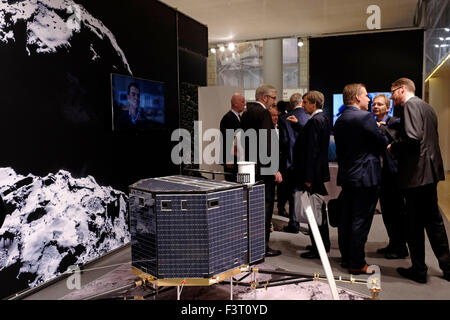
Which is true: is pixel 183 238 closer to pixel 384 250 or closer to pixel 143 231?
pixel 143 231

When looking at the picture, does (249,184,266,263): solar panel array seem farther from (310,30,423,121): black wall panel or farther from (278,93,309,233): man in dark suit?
(310,30,423,121): black wall panel

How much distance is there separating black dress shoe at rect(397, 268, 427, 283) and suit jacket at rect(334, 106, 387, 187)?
2.47 feet

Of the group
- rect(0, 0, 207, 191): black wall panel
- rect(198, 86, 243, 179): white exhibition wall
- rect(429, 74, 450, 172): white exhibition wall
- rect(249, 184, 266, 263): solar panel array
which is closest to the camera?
rect(249, 184, 266, 263): solar panel array

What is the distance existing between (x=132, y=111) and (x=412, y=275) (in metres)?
2.89

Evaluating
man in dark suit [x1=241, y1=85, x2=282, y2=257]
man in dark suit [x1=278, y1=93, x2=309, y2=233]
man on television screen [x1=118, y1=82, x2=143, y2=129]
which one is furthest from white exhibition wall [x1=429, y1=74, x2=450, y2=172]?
man on television screen [x1=118, y1=82, x2=143, y2=129]

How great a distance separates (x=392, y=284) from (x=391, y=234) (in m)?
0.78

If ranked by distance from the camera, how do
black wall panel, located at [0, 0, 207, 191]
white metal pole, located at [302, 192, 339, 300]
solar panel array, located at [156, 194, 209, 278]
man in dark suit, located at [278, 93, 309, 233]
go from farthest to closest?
1. man in dark suit, located at [278, 93, 309, 233]
2. black wall panel, located at [0, 0, 207, 191]
3. solar panel array, located at [156, 194, 209, 278]
4. white metal pole, located at [302, 192, 339, 300]

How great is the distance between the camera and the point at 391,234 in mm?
3646

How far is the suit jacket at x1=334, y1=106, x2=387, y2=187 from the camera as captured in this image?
296cm

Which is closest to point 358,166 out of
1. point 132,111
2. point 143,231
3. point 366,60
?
point 143,231

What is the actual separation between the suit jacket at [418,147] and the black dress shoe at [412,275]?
69cm

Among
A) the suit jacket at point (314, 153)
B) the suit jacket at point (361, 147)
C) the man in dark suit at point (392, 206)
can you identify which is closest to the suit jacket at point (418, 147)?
the suit jacket at point (361, 147)

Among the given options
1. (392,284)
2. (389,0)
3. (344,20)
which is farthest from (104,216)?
(344,20)
